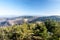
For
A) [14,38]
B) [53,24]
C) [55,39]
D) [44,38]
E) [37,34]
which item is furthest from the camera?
[53,24]

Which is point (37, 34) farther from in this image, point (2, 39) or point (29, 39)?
point (2, 39)

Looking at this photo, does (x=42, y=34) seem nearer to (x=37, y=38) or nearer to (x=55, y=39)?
(x=37, y=38)

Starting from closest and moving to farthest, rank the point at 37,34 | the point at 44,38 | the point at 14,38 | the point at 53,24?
the point at 44,38, the point at 37,34, the point at 14,38, the point at 53,24

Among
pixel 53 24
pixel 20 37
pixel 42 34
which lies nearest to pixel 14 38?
pixel 20 37

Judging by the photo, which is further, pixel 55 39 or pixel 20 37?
pixel 20 37

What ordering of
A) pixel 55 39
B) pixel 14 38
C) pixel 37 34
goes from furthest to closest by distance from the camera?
pixel 14 38 → pixel 37 34 → pixel 55 39

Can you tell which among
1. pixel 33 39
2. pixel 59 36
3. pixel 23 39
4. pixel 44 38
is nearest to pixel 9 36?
pixel 23 39

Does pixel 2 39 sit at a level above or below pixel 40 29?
below

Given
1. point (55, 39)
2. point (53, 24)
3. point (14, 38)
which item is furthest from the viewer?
point (53, 24)

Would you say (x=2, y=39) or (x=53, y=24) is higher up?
(x=53, y=24)
